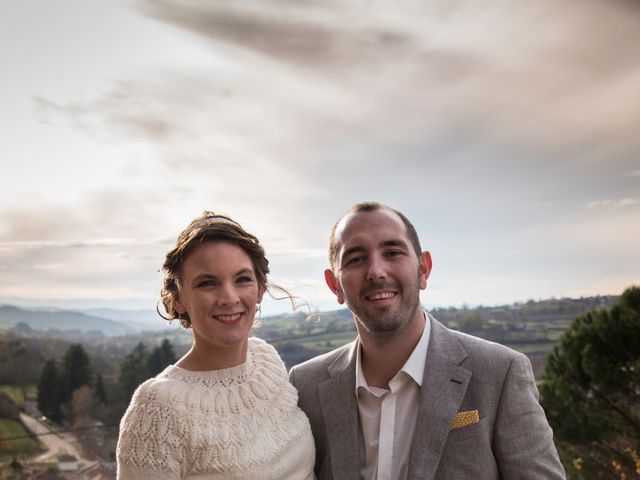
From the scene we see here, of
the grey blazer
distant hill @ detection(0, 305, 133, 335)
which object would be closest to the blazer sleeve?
the grey blazer

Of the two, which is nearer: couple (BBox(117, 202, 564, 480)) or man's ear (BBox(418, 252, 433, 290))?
couple (BBox(117, 202, 564, 480))

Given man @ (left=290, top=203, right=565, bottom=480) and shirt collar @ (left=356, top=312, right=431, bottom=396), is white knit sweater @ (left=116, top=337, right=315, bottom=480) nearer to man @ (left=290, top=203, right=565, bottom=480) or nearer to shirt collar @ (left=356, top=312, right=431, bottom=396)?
man @ (left=290, top=203, right=565, bottom=480)

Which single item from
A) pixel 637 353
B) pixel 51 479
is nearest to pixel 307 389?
pixel 637 353

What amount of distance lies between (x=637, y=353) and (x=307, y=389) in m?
11.0

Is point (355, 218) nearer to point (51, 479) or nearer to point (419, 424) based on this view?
point (419, 424)

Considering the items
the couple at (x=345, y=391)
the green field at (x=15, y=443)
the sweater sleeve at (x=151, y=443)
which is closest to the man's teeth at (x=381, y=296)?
the couple at (x=345, y=391)

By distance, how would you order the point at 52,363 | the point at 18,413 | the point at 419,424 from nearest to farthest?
1. the point at 419,424
2. the point at 18,413
3. the point at 52,363

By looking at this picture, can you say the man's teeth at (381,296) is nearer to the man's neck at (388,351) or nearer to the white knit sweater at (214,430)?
the man's neck at (388,351)

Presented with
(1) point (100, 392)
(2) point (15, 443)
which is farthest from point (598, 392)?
(2) point (15, 443)

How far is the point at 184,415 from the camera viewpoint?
289 cm

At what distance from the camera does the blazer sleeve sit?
3125 millimetres

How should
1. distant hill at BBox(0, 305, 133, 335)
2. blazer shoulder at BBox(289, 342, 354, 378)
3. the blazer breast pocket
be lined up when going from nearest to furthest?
1. the blazer breast pocket
2. blazer shoulder at BBox(289, 342, 354, 378)
3. distant hill at BBox(0, 305, 133, 335)

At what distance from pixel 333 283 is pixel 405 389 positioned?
0.91 metres

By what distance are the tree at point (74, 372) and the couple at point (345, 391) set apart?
44126 millimetres
